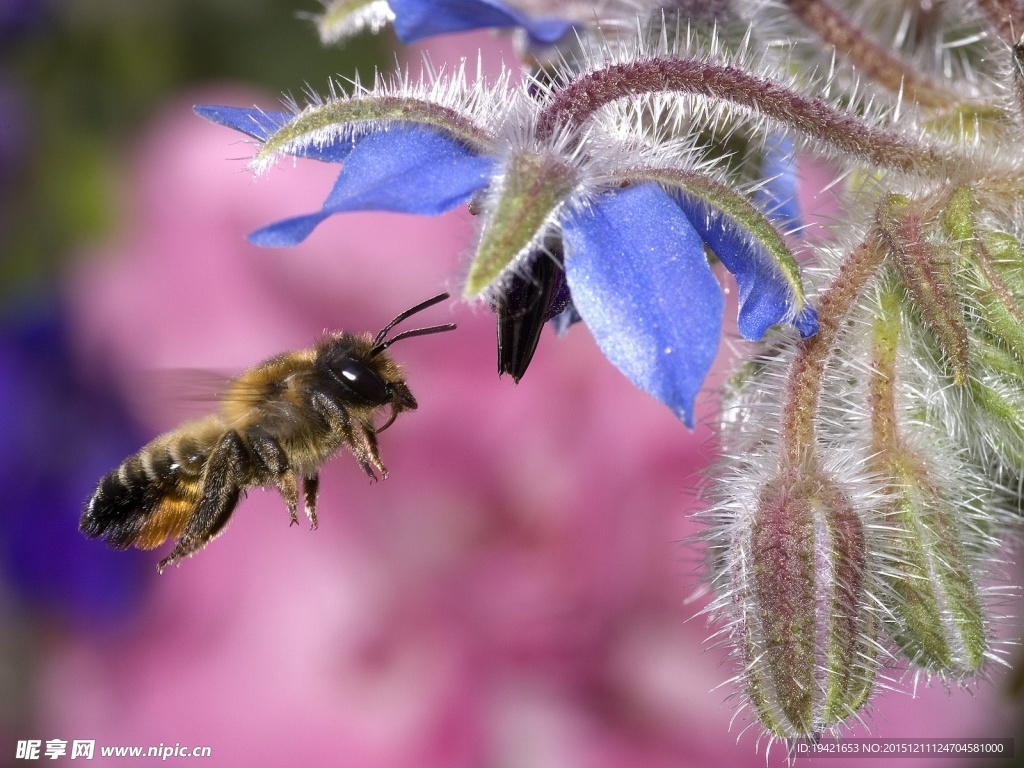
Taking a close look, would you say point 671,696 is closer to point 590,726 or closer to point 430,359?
point 590,726

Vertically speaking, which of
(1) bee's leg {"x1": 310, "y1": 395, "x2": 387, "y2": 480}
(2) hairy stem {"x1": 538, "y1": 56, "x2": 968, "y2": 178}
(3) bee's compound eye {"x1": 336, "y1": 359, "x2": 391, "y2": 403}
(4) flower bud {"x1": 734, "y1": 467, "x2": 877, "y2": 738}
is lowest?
(4) flower bud {"x1": 734, "y1": 467, "x2": 877, "y2": 738}

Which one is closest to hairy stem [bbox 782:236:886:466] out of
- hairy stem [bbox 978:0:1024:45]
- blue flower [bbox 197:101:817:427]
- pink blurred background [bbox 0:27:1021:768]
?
blue flower [bbox 197:101:817:427]

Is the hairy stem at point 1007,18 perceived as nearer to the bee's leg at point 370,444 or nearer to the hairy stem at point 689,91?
the hairy stem at point 689,91

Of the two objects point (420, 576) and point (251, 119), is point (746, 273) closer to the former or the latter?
point (251, 119)

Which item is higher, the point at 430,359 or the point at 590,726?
the point at 430,359

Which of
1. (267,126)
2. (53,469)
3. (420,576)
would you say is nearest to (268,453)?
(267,126)

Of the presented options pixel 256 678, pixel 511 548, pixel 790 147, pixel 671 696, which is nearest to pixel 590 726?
pixel 671 696

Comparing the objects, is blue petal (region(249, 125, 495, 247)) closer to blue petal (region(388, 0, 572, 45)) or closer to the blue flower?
the blue flower
